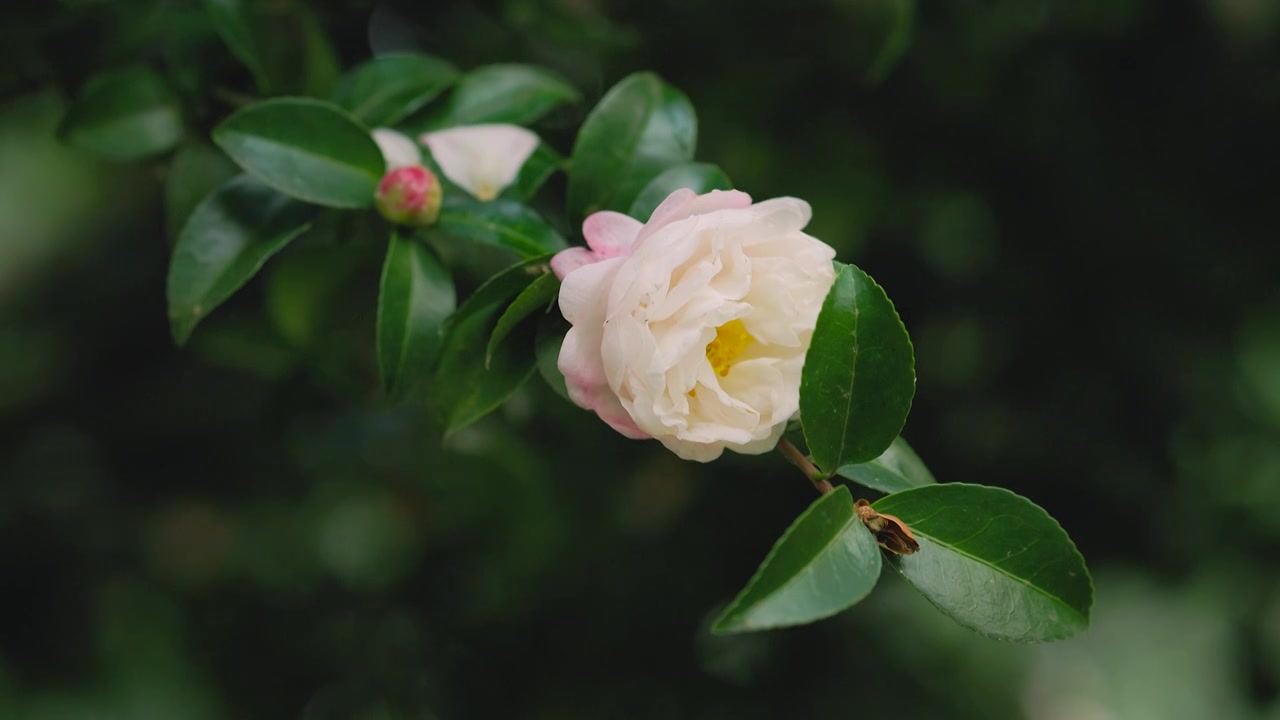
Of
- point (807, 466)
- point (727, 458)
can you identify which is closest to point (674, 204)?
point (807, 466)

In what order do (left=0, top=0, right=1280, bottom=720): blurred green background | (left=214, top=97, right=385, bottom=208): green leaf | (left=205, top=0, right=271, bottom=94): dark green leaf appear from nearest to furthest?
1. (left=214, top=97, right=385, bottom=208): green leaf
2. (left=205, top=0, right=271, bottom=94): dark green leaf
3. (left=0, top=0, right=1280, bottom=720): blurred green background

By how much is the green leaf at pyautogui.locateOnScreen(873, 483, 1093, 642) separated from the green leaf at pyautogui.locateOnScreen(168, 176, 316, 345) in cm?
37

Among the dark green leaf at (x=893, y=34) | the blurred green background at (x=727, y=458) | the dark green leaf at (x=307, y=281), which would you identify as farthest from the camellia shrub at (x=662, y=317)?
the blurred green background at (x=727, y=458)

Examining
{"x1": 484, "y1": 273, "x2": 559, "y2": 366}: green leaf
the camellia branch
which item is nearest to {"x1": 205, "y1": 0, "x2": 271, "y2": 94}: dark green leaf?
{"x1": 484, "y1": 273, "x2": 559, "y2": 366}: green leaf

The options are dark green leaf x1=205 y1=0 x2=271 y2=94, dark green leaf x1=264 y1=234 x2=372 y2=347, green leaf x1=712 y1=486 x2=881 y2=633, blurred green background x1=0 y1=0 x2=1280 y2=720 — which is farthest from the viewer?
blurred green background x1=0 y1=0 x2=1280 y2=720

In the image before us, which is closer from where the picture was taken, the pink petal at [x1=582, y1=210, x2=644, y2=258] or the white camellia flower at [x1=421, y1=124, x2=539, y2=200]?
the pink petal at [x1=582, y1=210, x2=644, y2=258]

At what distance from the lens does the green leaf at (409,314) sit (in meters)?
0.55

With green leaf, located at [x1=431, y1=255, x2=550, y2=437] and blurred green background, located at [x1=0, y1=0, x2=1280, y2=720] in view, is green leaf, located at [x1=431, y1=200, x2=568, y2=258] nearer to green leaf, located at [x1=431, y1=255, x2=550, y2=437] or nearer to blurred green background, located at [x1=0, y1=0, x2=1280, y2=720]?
green leaf, located at [x1=431, y1=255, x2=550, y2=437]

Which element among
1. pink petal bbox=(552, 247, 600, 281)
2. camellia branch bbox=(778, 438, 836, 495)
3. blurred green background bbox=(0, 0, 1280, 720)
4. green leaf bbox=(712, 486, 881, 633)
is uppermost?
pink petal bbox=(552, 247, 600, 281)

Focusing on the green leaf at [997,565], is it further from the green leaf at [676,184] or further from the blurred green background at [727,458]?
the blurred green background at [727,458]

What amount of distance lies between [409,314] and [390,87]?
22 centimetres

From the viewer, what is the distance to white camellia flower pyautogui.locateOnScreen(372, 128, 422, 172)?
646 mm

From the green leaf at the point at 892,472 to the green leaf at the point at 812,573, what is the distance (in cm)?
4

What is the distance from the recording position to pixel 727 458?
1386mm
